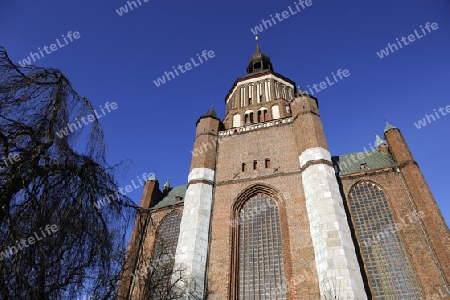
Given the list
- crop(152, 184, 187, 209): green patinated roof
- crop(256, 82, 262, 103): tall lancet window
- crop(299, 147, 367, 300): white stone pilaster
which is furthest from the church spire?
crop(299, 147, 367, 300): white stone pilaster

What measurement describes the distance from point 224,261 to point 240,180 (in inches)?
217

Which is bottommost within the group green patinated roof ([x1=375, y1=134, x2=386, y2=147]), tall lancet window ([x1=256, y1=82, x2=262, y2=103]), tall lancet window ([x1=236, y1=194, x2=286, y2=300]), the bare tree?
the bare tree

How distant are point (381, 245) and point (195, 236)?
10.3 m

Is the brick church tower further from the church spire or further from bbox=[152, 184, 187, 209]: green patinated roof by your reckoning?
the church spire

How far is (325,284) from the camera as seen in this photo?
1348 centimetres

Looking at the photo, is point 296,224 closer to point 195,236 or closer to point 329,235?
point 329,235

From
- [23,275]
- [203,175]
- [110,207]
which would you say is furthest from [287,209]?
[23,275]

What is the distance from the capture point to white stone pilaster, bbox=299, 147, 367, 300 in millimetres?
13148

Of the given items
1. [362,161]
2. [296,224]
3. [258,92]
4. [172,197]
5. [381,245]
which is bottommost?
[381,245]

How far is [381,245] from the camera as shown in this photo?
1677 centimetres

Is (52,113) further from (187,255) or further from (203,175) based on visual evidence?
(203,175)

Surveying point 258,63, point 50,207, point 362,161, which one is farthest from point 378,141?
point 50,207

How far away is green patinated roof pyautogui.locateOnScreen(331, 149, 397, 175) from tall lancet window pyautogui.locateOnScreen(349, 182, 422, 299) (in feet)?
5.01

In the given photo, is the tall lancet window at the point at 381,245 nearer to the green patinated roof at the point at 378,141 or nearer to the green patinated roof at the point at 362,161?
the green patinated roof at the point at 362,161
